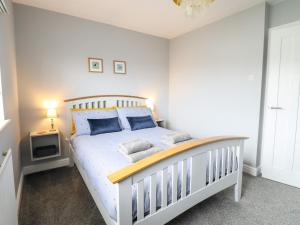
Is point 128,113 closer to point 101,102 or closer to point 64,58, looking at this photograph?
point 101,102

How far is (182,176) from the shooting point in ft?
4.89

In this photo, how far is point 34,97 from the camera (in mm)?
2711

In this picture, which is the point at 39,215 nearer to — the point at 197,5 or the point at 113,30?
the point at 197,5

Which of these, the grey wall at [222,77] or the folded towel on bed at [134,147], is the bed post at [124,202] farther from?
the grey wall at [222,77]

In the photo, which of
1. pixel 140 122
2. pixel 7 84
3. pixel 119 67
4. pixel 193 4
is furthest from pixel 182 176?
pixel 119 67

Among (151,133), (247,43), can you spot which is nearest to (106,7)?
(151,133)

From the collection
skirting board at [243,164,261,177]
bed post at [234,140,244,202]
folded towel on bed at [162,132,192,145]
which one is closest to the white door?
skirting board at [243,164,261,177]

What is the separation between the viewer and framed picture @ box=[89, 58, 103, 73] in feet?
10.3

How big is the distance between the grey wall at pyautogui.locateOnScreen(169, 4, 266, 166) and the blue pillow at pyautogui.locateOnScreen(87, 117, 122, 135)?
1.72 m

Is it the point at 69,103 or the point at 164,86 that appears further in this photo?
the point at 164,86

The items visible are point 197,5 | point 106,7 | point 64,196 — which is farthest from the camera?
point 106,7

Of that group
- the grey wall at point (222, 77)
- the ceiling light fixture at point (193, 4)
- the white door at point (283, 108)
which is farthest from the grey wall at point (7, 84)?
the white door at point (283, 108)

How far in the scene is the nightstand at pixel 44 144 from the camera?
101 inches

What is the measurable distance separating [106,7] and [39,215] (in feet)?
9.41
